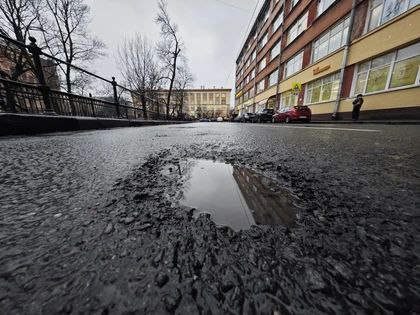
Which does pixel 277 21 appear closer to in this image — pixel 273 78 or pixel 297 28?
pixel 297 28

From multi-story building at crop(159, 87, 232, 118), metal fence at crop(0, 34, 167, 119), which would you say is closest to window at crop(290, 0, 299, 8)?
metal fence at crop(0, 34, 167, 119)

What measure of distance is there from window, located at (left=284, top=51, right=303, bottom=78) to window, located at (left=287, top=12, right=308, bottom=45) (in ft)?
5.32

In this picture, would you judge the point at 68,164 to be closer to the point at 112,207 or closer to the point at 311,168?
the point at 112,207

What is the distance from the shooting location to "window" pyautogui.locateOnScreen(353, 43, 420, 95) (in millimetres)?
7926

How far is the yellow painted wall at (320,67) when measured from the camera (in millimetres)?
11500

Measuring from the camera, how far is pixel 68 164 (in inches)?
53.8

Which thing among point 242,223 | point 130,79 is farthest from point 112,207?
point 130,79

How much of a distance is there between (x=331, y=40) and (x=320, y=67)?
1620mm

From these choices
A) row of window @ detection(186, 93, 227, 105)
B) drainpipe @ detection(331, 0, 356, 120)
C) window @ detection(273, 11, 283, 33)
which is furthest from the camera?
row of window @ detection(186, 93, 227, 105)

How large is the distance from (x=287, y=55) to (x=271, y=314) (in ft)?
69.4

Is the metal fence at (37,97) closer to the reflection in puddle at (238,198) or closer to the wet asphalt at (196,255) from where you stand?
the wet asphalt at (196,255)

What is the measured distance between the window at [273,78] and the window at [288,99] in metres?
2.35

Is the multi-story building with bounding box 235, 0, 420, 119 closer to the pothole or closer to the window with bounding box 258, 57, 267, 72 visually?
the window with bounding box 258, 57, 267, 72

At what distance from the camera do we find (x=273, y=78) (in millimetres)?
21500
